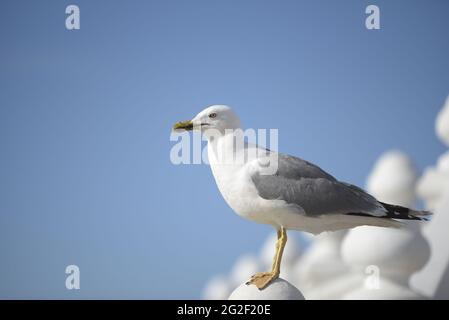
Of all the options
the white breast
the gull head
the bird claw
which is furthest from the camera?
the gull head

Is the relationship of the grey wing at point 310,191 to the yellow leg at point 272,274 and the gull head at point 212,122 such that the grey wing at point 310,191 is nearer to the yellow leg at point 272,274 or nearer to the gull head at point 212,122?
the yellow leg at point 272,274

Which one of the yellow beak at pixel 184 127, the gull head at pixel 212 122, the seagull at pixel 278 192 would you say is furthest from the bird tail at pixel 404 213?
the yellow beak at pixel 184 127

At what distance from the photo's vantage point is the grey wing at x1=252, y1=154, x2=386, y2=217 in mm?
6820

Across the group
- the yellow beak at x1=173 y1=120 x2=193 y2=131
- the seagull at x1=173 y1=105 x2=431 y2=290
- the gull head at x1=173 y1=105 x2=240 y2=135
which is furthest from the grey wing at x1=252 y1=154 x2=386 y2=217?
the yellow beak at x1=173 y1=120 x2=193 y2=131

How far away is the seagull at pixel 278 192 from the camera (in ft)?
22.2

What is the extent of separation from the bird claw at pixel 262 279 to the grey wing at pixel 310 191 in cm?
76

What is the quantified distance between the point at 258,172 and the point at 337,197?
926 millimetres

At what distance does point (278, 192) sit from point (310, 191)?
0.38 metres

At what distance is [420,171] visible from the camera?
14.5 metres

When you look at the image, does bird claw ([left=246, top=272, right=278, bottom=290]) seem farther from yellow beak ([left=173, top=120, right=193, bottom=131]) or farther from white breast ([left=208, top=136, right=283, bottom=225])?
yellow beak ([left=173, top=120, right=193, bottom=131])

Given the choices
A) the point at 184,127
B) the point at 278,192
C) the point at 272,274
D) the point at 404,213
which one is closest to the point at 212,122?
the point at 184,127
